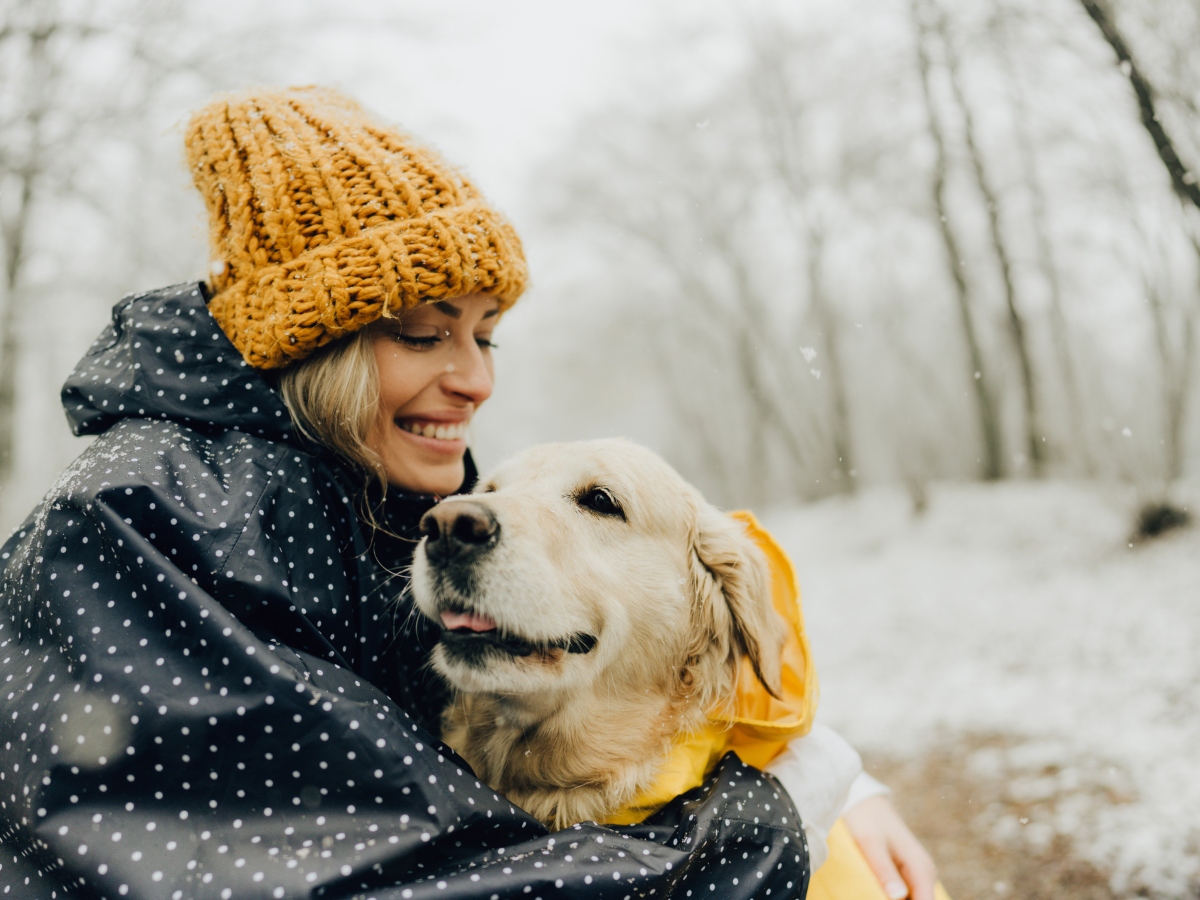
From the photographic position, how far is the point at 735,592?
2262 millimetres

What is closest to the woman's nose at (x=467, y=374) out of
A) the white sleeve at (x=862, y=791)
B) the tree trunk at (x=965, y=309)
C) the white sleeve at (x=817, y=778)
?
the white sleeve at (x=817, y=778)

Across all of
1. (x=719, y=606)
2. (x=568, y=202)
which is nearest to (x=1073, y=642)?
(x=719, y=606)

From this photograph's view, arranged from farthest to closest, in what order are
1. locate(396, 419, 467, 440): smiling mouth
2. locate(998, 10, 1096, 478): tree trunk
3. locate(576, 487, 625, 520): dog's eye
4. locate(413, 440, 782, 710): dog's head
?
locate(998, 10, 1096, 478): tree trunk → locate(576, 487, 625, 520): dog's eye → locate(396, 419, 467, 440): smiling mouth → locate(413, 440, 782, 710): dog's head

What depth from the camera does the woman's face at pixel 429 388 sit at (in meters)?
2.00

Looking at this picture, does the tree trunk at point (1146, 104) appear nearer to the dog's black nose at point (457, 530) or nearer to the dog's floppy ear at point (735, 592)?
Result: the dog's floppy ear at point (735, 592)

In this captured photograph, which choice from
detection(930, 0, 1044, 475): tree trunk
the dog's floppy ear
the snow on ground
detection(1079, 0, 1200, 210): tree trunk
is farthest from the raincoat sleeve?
detection(930, 0, 1044, 475): tree trunk

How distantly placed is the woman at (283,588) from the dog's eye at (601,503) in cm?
43

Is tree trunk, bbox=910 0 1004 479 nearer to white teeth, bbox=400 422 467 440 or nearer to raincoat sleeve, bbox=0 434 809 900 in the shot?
white teeth, bbox=400 422 467 440

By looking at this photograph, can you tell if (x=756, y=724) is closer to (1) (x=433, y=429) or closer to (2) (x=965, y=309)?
(1) (x=433, y=429)

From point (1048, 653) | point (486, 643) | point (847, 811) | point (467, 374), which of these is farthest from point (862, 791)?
point (1048, 653)

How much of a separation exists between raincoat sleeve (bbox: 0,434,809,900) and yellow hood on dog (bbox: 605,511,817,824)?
0.36 m

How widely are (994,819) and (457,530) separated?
3809 mm

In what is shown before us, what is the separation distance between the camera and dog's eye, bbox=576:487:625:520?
2270mm

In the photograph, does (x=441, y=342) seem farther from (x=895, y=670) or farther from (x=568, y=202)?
(x=568, y=202)
